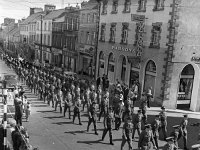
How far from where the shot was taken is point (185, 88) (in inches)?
982

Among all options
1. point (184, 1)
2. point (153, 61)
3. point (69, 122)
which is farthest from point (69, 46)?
point (69, 122)

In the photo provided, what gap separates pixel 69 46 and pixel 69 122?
30500mm

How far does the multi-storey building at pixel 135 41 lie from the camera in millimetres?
24906

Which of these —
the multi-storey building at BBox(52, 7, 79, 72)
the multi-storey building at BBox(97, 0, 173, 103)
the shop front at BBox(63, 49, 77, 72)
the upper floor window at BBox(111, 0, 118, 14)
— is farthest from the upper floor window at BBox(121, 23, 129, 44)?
the shop front at BBox(63, 49, 77, 72)

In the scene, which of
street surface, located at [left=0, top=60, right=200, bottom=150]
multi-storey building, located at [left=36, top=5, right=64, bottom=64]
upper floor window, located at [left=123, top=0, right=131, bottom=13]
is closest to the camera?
street surface, located at [left=0, top=60, right=200, bottom=150]

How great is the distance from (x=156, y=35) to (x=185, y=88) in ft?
17.7

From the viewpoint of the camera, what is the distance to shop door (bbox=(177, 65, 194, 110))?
24.6 metres

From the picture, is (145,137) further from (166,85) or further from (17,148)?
(166,85)

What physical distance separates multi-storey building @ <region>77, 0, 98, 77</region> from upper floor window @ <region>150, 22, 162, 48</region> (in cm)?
1189

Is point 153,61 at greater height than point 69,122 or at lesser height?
greater

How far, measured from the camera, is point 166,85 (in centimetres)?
2402

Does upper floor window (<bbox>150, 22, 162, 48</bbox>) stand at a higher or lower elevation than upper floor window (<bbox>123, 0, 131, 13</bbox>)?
lower

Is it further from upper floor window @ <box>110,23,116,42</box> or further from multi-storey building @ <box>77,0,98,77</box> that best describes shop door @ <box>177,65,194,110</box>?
multi-storey building @ <box>77,0,98,77</box>

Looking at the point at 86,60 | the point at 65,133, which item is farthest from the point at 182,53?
the point at 86,60
